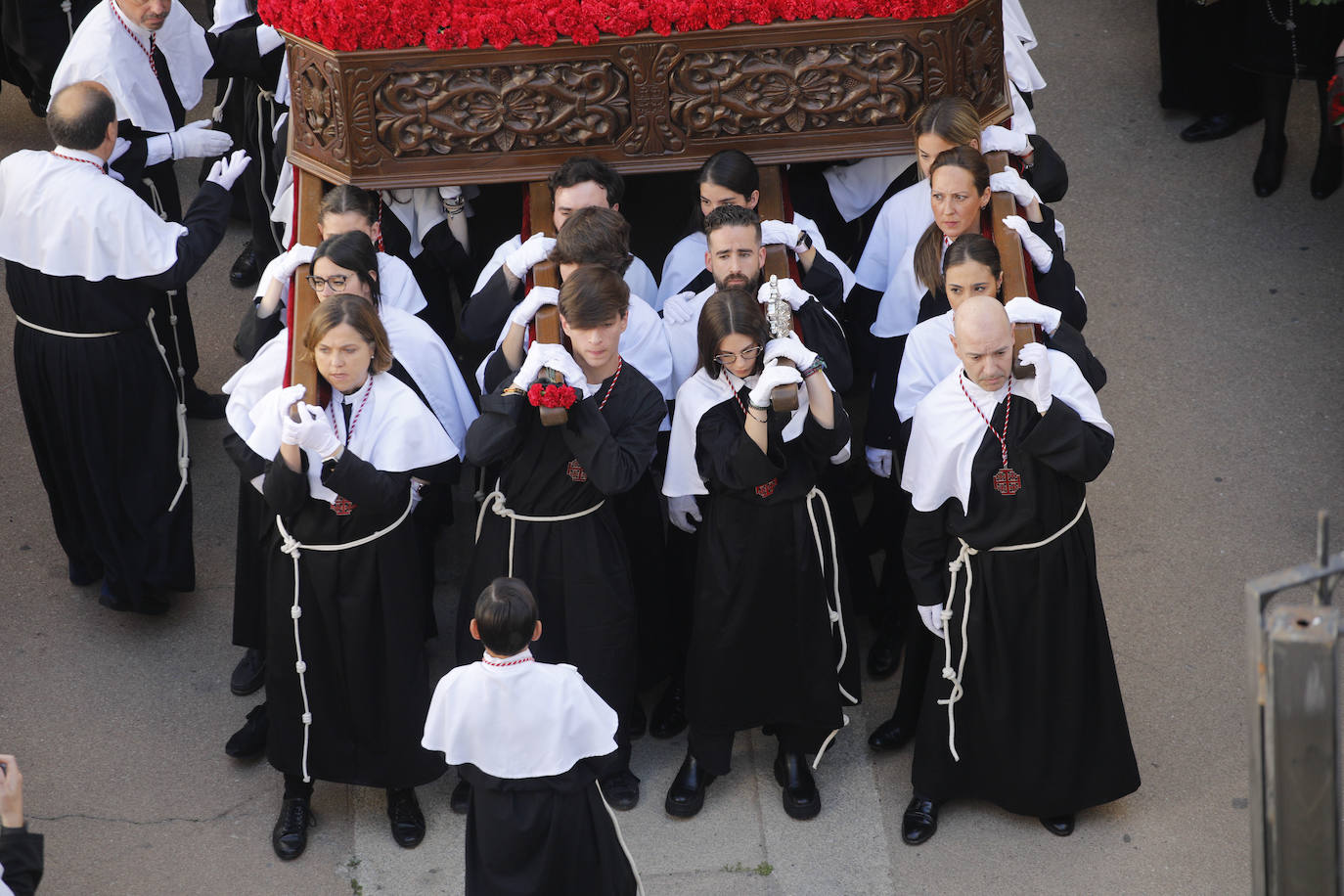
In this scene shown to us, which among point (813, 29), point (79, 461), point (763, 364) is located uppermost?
point (813, 29)

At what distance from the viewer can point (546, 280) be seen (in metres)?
5.50

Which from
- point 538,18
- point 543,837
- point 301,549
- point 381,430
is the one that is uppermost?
point 538,18

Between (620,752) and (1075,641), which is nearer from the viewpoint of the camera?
(1075,641)

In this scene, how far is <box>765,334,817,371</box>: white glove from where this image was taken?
4.95 m

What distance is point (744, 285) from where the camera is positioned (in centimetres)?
534

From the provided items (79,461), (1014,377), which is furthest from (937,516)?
(79,461)

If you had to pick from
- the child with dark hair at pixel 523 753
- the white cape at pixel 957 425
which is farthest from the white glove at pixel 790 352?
the child with dark hair at pixel 523 753

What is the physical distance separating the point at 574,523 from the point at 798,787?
1.15m

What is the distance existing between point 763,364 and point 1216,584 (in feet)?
7.46

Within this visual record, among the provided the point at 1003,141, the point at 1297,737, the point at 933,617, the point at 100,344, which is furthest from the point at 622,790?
the point at 1297,737

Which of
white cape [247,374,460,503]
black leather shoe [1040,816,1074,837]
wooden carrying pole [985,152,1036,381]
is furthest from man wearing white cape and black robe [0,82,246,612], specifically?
black leather shoe [1040,816,1074,837]

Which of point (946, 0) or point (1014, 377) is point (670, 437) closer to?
point (1014, 377)

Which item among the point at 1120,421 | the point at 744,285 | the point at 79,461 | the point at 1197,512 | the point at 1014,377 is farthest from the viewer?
the point at 1120,421

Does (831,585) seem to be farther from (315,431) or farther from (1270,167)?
(1270,167)
